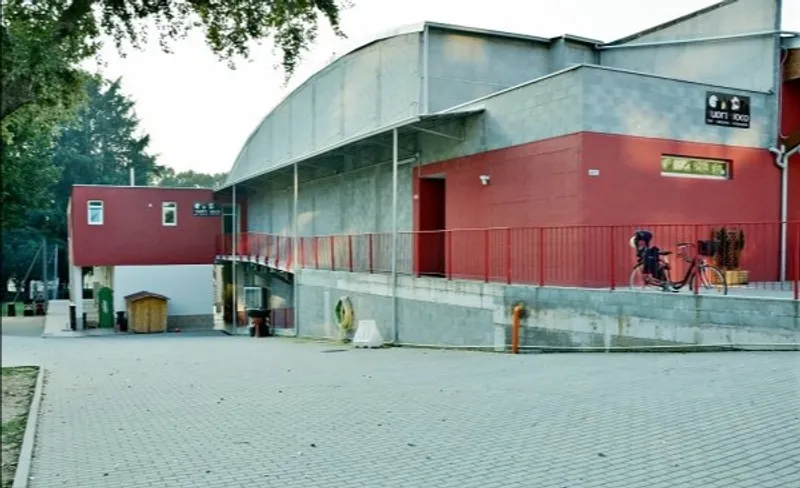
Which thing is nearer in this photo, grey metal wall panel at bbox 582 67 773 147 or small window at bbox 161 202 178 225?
grey metal wall panel at bbox 582 67 773 147

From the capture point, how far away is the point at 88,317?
3525 centimetres

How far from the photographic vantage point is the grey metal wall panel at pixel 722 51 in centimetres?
1440

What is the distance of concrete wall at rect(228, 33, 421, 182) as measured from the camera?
17.7 metres

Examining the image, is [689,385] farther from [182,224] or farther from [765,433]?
[182,224]

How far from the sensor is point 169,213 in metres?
32.9

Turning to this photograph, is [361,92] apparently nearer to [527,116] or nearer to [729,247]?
[527,116]

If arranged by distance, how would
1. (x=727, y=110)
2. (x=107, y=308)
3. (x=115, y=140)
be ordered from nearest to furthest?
(x=727, y=110)
(x=107, y=308)
(x=115, y=140)

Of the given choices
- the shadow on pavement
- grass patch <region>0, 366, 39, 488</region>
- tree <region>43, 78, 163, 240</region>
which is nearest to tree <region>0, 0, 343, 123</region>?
grass patch <region>0, 366, 39, 488</region>

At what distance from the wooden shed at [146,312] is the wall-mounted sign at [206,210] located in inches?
195

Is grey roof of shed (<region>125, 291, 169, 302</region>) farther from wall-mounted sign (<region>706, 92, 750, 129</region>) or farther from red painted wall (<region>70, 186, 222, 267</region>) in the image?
wall-mounted sign (<region>706, 92, 750, 129</region>)

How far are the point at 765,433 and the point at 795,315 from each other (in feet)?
11.7

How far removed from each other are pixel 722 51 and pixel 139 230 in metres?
26.4

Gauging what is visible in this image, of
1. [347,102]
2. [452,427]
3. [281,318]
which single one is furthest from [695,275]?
[281,318]

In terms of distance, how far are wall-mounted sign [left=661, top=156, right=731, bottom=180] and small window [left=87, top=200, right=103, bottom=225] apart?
26556mm
